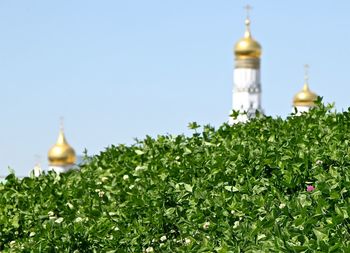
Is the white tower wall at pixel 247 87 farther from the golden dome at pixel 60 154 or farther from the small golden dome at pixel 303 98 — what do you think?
the golden dome at pixel 60 154

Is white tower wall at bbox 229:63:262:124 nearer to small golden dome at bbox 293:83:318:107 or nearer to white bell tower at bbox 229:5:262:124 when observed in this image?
white bell tower at bbox 229:5:262:124

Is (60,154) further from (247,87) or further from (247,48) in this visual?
A: (247,48)

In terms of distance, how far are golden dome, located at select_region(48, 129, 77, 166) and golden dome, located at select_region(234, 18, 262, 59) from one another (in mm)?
9899

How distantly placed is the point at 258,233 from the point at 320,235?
544 millimetres

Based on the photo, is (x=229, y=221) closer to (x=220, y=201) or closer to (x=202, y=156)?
(x=220, y=201)

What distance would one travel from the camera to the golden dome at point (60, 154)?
4606 centimetres

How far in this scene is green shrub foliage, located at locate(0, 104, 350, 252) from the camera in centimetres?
511

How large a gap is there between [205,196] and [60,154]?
1590 inches

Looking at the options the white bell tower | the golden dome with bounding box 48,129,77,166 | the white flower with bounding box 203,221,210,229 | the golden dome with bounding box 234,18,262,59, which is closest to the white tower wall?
the white bell tower

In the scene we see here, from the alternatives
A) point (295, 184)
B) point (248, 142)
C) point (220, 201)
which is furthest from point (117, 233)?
point (248, 142)

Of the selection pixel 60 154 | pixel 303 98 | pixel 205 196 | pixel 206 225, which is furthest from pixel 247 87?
pixel 206 225

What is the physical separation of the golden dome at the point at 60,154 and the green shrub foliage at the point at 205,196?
37.4 m

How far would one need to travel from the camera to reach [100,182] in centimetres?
809

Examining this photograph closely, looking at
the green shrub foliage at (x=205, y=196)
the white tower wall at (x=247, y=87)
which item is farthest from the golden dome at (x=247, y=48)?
the green shrub foliage at (x=205, y=196)
